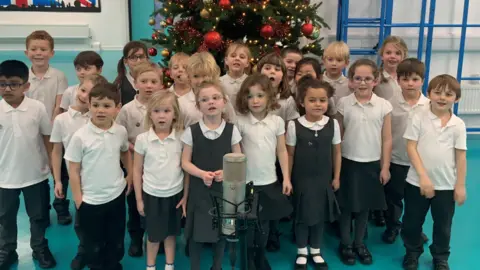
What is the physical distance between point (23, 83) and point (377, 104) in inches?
88.9

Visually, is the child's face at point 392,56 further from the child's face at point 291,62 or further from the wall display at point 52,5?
the wall display at point 52,5

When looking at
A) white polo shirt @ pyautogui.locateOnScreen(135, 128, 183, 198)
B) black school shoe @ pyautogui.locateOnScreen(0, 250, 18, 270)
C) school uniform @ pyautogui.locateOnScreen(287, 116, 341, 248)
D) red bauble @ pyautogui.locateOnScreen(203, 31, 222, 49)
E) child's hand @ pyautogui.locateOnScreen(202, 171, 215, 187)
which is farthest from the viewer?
red bauble @ pyautogui.locateOnScreen(203, 31, 222, 49)

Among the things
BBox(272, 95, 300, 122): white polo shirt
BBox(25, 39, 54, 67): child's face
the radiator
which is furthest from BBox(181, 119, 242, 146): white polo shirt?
the radiator

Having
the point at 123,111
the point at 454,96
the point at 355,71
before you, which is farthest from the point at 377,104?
the point at 123,111

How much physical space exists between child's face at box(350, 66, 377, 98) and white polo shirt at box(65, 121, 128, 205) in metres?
1.54

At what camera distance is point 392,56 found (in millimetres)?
3410

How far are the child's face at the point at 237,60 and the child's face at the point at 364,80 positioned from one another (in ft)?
2.63

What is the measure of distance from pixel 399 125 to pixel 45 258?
2.58m

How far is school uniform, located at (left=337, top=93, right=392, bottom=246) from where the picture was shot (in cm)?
302

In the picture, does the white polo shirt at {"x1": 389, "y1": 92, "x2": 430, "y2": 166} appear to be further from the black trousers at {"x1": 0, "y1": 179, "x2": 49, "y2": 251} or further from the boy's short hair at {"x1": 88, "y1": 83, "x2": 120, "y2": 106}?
the black trousers at {"x1": 0, "y1": 179, "x2": 49, "y2": 251}

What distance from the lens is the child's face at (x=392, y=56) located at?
3.41m

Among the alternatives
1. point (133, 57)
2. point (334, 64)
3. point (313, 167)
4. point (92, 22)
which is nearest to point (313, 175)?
point (313, 167)

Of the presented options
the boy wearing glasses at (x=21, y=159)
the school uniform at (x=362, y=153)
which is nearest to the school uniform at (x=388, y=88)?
the school uniform at (x=362, y=153)

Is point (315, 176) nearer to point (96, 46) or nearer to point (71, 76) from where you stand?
point (71, 76)
